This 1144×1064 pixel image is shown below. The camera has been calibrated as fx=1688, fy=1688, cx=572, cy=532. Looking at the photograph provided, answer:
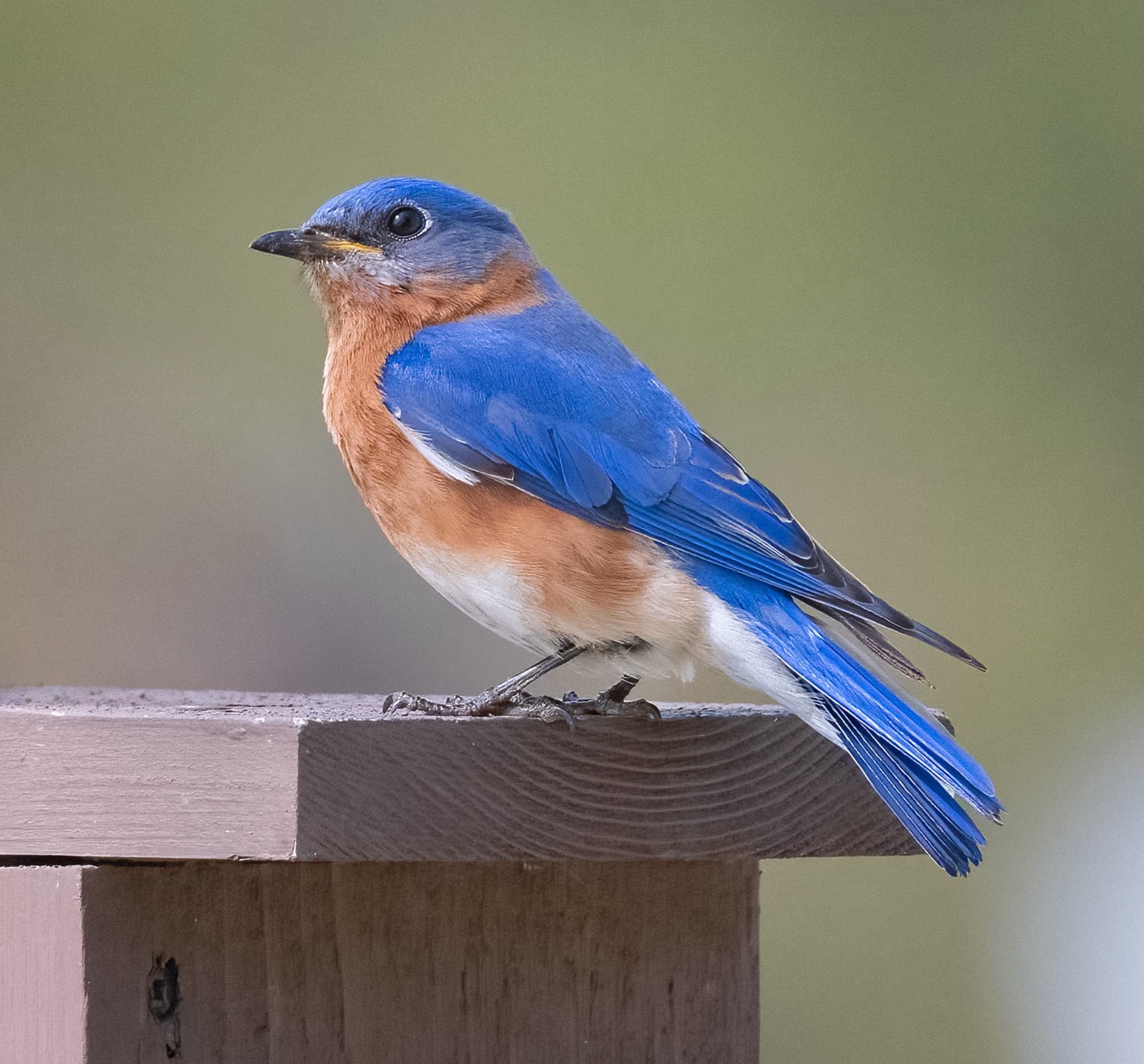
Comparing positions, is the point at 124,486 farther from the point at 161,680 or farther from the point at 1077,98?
the point at 1077,98

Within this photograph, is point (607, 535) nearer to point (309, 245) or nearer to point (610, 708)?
point (610, 708)

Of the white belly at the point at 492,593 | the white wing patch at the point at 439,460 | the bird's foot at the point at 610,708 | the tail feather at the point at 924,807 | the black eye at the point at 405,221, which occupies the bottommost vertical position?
the tail feather at the point at 924,807

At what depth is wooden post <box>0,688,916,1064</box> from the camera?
2639mm

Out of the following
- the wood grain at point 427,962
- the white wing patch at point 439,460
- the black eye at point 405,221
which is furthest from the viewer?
the black eye at point 405,221

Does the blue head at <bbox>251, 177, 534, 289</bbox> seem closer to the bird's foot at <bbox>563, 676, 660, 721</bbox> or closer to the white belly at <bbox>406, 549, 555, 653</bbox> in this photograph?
the white belly at <bbox>406, 549, 555, 653</bbox>

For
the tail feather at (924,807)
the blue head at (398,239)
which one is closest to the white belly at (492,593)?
the tail feather at (924,807)

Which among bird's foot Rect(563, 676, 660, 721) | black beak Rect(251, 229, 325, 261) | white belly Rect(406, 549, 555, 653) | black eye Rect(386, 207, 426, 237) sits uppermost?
black eye Rect(386, 207, 426, 237)

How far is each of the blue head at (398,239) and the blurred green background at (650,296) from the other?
2.24 metres

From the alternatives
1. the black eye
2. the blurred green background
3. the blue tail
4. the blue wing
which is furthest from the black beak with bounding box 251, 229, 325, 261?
the blurred green background

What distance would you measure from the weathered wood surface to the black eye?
129cm

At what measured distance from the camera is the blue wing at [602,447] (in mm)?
3201

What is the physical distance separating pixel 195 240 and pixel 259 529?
1137 millimetres

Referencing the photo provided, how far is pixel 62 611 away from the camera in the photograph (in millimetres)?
6094

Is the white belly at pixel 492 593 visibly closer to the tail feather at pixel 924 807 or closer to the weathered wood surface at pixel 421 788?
the weathered wood surface at pixel 421 788
